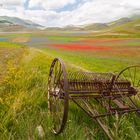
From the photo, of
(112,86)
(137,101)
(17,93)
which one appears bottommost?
(137,101)

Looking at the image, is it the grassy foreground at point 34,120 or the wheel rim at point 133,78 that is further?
the wheel rim at point 133,78

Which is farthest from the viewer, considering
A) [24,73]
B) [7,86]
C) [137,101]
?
[24,73]

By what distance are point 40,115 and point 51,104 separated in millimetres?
542

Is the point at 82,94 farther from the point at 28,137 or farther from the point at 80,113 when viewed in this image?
the point at 28,137

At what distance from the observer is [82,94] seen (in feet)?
27.4

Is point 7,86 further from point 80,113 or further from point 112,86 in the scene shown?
point 112,86

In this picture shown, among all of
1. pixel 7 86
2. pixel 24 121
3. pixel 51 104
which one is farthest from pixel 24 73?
pixel 24 121

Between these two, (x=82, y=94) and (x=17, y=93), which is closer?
(x=82, y=94)

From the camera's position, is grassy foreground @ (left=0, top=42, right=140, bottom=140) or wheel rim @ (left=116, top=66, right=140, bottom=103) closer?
grassy foreground @ (left=0, top=42, right=140, bottom=140)

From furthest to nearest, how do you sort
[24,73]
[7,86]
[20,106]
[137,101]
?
[24,73] → [137,101] → [7,86] → [20,106]

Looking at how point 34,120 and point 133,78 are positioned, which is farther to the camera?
point 133,78

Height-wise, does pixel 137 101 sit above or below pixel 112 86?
below

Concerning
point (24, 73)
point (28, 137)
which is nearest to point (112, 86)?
point (28, 137)

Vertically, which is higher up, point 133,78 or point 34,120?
point 34,120
